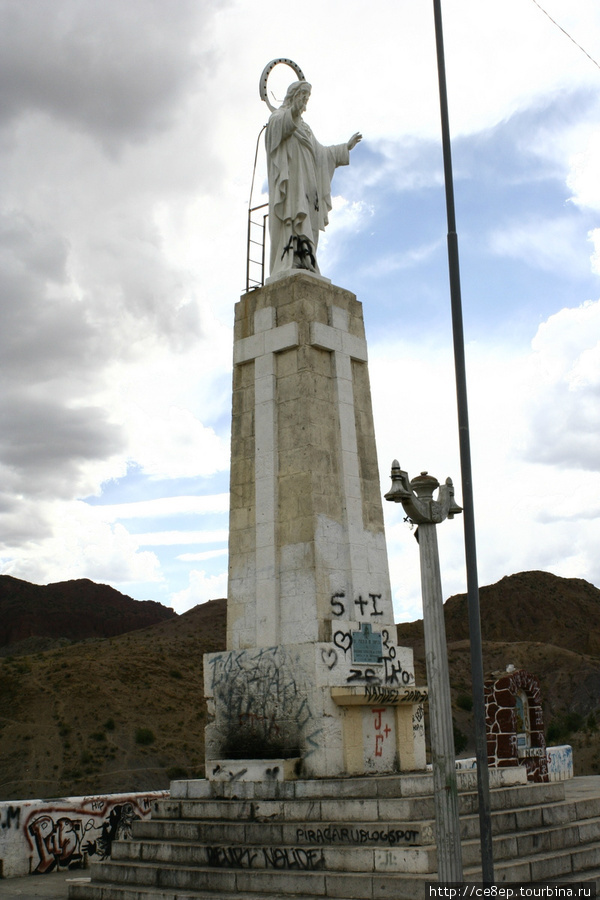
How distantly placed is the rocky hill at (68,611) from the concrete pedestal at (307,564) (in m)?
81.2

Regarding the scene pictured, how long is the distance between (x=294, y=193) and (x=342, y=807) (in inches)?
382

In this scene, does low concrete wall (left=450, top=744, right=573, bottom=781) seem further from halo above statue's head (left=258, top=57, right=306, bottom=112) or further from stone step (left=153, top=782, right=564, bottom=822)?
halo above statue's head (left=258, top=57, right=306, bottom=112)

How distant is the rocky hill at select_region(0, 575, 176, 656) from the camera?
94438 millimetres

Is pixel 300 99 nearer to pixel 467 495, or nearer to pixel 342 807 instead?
pixel 467 495

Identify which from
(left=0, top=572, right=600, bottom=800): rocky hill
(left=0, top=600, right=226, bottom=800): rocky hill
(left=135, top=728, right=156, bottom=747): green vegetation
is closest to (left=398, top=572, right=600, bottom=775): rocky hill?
(left=0, top=572, right=600, bottom=800): rocky hill

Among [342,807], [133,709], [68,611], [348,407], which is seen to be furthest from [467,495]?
[68,611]

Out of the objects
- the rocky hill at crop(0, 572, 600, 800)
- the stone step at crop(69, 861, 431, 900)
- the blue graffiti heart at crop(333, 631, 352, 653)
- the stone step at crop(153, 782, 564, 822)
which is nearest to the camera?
the stone step at crop(69, 861, 431, 900)

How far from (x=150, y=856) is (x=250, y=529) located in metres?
4.80

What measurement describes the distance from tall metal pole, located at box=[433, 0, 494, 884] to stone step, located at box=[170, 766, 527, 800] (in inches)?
133

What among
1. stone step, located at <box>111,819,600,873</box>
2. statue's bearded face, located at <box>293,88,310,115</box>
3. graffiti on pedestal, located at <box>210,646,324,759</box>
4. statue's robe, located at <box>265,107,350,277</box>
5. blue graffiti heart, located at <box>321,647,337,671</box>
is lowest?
stone step, located at <box>111,819,600,873</box>

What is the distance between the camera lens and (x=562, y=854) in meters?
10.6

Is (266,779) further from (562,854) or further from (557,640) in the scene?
(557,640)

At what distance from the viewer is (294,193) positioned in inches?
587

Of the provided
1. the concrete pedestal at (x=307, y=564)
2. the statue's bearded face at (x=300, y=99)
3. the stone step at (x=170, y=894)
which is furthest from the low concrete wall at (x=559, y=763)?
the statue's bearded face at (x=300, y=99)
